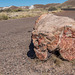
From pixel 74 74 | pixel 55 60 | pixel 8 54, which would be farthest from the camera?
pixel 8 54

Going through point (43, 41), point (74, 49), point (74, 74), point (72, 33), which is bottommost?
point (74, 74)

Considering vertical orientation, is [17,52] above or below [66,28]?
below

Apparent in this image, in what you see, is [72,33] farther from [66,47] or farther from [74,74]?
[74,74]

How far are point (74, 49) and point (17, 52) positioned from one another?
2.61 meters

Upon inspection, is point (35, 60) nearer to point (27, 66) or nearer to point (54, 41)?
point (27, 66)

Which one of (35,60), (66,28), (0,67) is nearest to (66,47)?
(66,28)

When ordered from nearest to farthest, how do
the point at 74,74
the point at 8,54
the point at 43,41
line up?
the point at 74,74 < the point at 43,41 < the point at 8,54

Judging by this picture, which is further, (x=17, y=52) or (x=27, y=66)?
(x=17, y=52)

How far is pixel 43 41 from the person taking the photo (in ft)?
14.0

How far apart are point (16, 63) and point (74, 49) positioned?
2.10 m

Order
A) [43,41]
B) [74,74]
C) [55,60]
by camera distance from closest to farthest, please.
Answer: [74,74] → [43,41] → [55,60]

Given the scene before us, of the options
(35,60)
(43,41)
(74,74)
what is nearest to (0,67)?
(35,60)

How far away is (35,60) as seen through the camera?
4754 mm

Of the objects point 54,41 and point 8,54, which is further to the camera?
point 8,54
